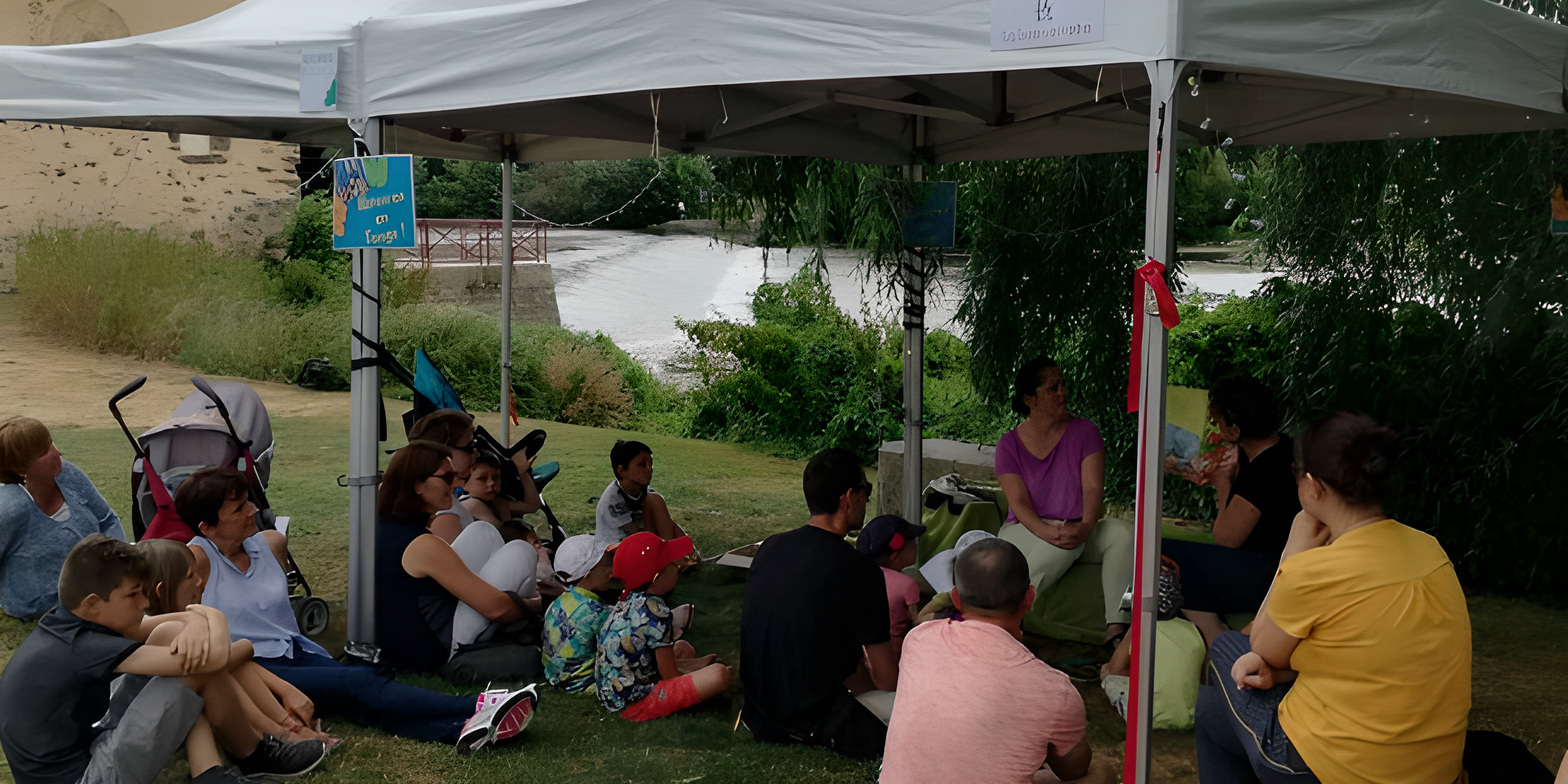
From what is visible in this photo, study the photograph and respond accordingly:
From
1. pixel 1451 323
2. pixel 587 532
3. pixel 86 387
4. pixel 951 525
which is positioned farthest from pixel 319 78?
pixel 86 387

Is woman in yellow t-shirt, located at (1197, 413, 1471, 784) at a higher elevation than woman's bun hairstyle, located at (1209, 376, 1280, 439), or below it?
below

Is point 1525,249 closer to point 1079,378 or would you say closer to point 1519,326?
point 1519,326

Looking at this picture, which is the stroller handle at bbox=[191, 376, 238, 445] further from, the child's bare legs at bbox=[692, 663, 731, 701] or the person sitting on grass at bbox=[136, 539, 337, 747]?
the child's bare legs at bbox=[692, 663, 731, 701]

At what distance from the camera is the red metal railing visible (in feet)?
55.4

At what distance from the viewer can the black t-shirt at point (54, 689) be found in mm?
2768

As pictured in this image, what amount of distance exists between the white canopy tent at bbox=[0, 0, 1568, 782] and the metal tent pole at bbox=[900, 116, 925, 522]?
1 centimetres

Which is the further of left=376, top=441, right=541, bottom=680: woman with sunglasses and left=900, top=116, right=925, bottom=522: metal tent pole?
left=900, top=116, right=925, bottom=522: metal tent pole

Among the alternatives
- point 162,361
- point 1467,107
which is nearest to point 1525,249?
point 1467,107

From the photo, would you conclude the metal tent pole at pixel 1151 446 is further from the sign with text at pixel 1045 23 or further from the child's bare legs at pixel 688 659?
the child's bare legs at pixel 688 659

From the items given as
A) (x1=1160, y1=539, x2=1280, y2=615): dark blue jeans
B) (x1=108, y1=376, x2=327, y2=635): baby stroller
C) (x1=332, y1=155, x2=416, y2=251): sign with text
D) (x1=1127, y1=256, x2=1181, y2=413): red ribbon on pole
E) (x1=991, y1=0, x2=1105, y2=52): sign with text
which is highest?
(x1=991, y1=0, x2=1105, y2=52): sign with text

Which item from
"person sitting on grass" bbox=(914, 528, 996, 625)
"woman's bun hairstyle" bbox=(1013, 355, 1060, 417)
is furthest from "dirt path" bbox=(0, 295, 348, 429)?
"woman's bun hairstyle" bbox=(1013, 355, 1060, 417)

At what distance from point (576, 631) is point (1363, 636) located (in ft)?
7.99

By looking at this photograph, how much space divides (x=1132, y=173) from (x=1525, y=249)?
203 centimetres

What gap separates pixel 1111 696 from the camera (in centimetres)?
388
